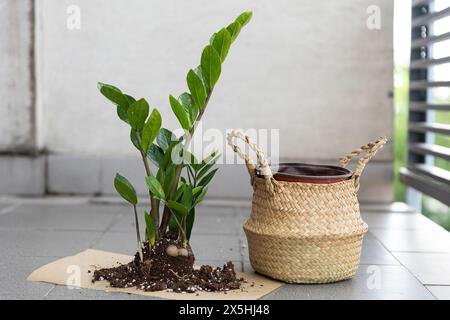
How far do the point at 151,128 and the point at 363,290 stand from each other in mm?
1114

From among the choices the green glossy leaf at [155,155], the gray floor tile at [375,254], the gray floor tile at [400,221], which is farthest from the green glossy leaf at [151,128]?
the gray floor tile at [400,221]

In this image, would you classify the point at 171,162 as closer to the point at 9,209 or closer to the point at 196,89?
the point at 196,89

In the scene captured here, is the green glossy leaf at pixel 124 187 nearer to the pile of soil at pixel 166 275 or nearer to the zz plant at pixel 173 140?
the zz plant at pixel 173 140

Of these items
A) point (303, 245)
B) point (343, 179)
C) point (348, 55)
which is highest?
point (348, 55)

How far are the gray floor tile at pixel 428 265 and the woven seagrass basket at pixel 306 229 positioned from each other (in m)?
0.39

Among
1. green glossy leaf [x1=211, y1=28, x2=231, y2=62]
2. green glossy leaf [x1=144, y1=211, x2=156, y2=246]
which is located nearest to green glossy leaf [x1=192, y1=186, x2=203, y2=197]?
green glossy leaf [x1=144, y1=211, x2=156, y2=246]

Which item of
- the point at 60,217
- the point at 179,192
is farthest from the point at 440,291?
the point at 60,217

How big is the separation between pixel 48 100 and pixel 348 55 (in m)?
2.29

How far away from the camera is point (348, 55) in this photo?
4910 millimetres

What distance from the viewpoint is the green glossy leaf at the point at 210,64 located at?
2.67 metres
